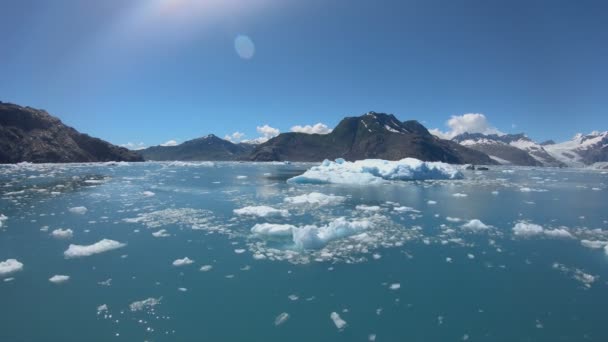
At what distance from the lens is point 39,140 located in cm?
10225

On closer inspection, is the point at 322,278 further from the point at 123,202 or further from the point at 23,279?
the point at 123,202

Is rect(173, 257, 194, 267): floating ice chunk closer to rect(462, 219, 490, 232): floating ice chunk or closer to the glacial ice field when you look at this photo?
the glacial ice field

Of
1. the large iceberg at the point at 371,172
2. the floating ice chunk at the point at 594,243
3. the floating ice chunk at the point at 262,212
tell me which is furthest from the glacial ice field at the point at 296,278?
the large iceberg at the point at 371,172

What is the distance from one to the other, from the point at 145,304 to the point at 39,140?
397 feet

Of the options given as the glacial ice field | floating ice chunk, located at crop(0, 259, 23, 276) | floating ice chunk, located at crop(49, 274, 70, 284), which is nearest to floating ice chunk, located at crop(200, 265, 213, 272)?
the glacial ice field

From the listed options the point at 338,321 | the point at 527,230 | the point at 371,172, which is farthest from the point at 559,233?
the point at 371,172

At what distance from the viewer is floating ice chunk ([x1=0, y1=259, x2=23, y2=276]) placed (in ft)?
33.7

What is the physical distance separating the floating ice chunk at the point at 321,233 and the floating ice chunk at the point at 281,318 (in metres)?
4.98

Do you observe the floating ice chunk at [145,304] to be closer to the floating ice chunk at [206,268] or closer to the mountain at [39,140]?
the floating ice chunk at [206,268]

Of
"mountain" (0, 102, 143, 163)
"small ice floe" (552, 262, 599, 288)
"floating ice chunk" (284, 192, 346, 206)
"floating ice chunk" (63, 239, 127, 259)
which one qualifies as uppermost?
"mountain" (0, 102, 143, 163)

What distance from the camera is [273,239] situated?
14.3 meters

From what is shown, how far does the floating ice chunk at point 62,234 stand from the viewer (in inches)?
560

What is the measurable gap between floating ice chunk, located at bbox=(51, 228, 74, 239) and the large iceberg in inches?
1161

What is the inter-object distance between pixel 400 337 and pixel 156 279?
6860 mm
